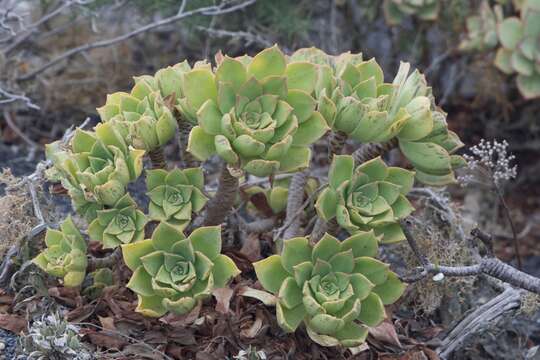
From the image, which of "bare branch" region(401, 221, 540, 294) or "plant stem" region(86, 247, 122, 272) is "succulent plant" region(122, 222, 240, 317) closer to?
"plant stem" region(86, 247, 122, 272)

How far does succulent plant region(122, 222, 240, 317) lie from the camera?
1316 mm

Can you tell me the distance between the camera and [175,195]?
1.41m

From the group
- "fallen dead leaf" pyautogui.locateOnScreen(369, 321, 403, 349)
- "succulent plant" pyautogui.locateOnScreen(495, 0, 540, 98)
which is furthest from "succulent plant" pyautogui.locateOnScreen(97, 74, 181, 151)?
"succulent plant" pyautogui.locateOnScreen(495, 0, 540, 98)

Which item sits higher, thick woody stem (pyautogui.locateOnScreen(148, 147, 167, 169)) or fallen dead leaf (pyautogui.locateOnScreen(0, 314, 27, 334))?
thick woody stem (pyautogui.locateOnScreen(148, 147, 167, 169))

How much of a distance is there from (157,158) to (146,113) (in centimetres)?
12

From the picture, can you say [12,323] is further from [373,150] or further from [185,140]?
[373,150]

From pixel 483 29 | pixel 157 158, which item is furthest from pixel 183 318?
pixel 483 29

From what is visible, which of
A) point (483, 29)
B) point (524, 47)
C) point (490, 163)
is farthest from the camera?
point (483, 29)

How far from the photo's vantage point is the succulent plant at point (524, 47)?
2.41 meters

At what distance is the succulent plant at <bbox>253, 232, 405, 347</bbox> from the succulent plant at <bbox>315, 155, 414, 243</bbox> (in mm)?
36

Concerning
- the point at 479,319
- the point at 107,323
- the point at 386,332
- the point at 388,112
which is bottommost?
the point at 479,319

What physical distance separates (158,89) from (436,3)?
145 centimetres

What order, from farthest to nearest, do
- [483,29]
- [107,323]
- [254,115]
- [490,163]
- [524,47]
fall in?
1. [483,29]
2. [524,47]
3. [490,163]
4. [107,323]
5. [254,115]

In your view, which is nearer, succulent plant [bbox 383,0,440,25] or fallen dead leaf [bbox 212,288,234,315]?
fallen dead leaf [bbox 212,288,234,315]
